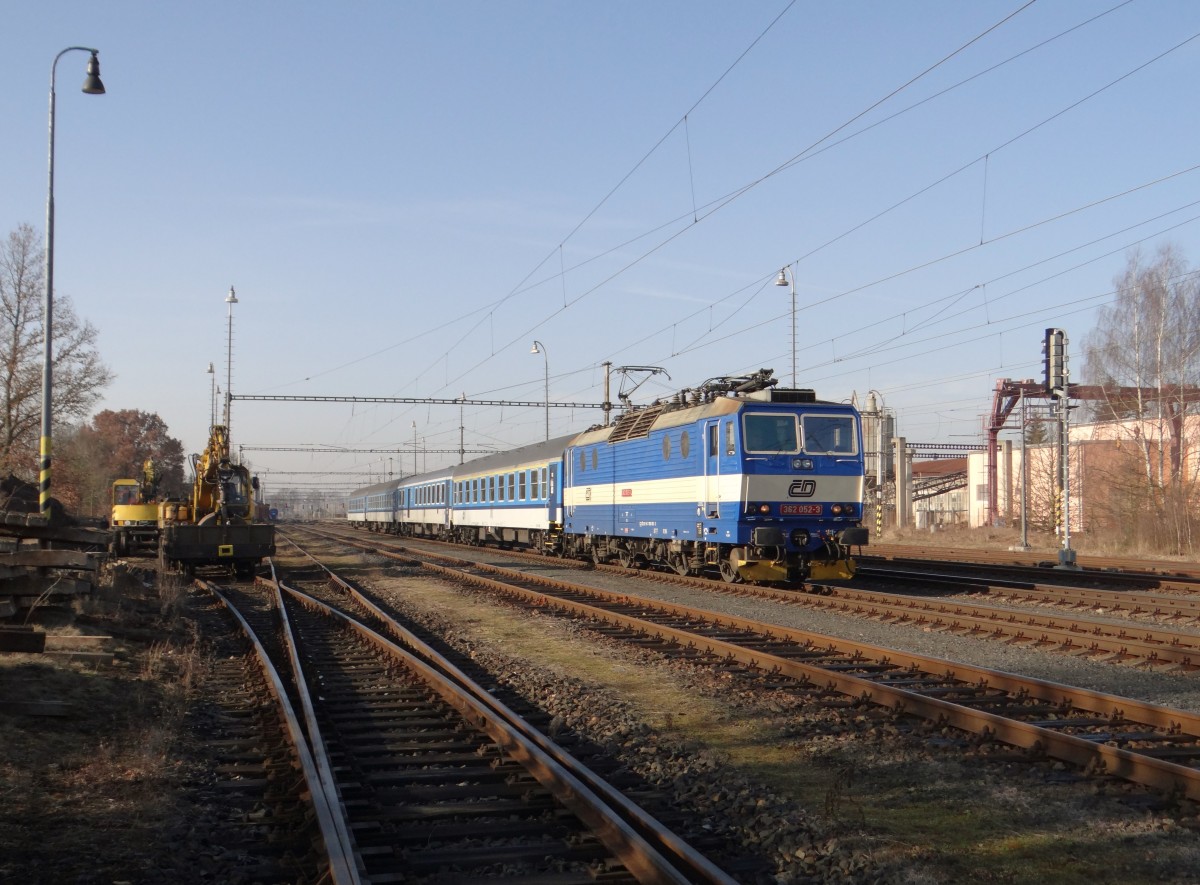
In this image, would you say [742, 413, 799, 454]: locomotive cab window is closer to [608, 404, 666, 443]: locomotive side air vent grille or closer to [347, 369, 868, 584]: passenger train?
[347, 369, 868, 584]: passenger train

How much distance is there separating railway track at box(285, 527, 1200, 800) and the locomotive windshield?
195 inches

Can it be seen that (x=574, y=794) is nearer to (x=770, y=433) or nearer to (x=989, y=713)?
(x=989, y=713)

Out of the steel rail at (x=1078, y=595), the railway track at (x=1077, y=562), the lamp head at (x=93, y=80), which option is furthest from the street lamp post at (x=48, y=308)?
the railway track at (x=1077, y=562)

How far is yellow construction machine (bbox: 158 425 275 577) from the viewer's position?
77.8 ft

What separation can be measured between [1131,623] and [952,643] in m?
3.47

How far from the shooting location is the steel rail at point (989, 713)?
6.23 meters

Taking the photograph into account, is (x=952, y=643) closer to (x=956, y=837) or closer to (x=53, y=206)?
(x=956, y=837)

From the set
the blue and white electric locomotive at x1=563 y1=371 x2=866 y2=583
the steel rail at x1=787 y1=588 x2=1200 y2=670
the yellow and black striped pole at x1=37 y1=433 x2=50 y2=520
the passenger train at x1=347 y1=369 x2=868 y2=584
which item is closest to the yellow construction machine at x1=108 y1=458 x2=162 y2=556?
the yellow and black striped pole at x1=37 y1=433 x2=50 y2=520

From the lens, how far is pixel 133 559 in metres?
31.7

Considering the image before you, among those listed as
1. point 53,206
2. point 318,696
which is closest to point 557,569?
point 53,206

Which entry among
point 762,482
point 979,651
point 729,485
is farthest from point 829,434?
point 979,651

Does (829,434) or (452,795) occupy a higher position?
(829,434)

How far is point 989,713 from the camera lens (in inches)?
304

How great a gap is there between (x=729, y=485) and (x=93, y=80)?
510 inches
